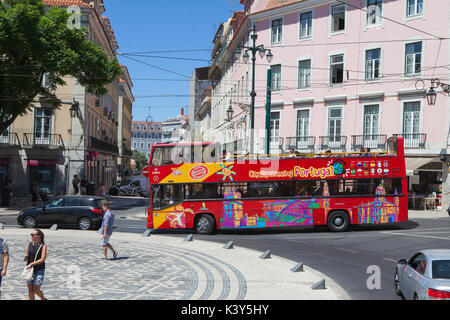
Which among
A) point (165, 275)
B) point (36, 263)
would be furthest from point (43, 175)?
point (36, 263)

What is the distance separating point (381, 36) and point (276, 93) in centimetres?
880

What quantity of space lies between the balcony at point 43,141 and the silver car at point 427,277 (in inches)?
1306

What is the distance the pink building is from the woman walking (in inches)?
986

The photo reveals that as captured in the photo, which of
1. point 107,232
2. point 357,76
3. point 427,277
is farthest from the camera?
point 357,76

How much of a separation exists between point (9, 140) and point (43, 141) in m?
2.52

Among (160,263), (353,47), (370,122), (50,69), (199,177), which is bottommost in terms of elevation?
(160,263)

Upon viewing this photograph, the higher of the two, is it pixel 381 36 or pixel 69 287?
pixel 381 36

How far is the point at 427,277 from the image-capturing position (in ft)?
27.1

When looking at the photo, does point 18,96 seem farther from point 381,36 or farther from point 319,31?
point 381,36

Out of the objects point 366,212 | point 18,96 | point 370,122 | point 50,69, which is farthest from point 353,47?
point 18,96

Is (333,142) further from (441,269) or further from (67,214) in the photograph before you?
(441,269)

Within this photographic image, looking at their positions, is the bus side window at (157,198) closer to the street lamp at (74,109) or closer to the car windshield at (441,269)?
the car windshield at (441,269)

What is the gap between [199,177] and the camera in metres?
21.3

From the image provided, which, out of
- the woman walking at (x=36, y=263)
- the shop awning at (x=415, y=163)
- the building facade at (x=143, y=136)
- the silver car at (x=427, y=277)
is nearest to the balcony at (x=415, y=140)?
the shop awning at (x=415, y=163)
